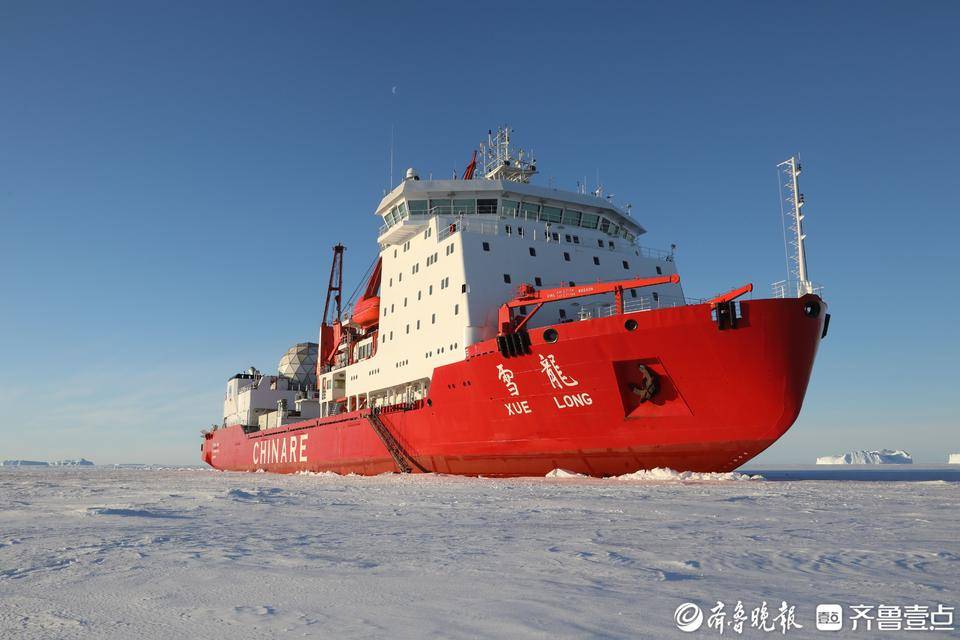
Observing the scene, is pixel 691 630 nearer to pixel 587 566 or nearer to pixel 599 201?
pixel 587 566

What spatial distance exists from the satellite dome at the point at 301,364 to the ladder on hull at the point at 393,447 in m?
18.8

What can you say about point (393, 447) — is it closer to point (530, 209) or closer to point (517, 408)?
point (517, 408)

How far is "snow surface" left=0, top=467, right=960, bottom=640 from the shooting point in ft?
12.9

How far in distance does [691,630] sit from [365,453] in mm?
21542

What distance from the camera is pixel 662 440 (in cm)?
1574

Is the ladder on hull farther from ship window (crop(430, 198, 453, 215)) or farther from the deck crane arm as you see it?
ship window (crop(430, 198, 453, 215))

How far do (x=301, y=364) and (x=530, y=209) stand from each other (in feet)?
76.1

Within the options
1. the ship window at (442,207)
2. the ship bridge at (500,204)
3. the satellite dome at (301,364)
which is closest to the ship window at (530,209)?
the ship bridge at (500,204)

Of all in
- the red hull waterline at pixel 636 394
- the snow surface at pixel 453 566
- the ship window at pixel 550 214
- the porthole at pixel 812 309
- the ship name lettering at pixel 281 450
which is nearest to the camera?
the snow surface at pixel 453 566

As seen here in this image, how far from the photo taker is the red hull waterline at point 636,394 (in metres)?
14.9

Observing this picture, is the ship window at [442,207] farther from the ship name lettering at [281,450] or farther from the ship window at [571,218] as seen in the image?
the ship name lettering at [281,450]

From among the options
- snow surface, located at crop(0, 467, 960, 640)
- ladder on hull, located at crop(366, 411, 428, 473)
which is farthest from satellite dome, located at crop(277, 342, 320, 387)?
snow surface, located at crop(0, 467, 960, 640)

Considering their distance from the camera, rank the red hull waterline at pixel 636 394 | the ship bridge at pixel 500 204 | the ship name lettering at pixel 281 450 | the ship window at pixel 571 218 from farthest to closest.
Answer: the ship name lettering at pixel 281 450 < the ship window at pixel 571 218 < the ship bridge at pixel 500 204 < the red hull waterline at pixel 636 394

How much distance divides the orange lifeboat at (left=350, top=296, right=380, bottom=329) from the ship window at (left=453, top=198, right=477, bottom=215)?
18.7ft
